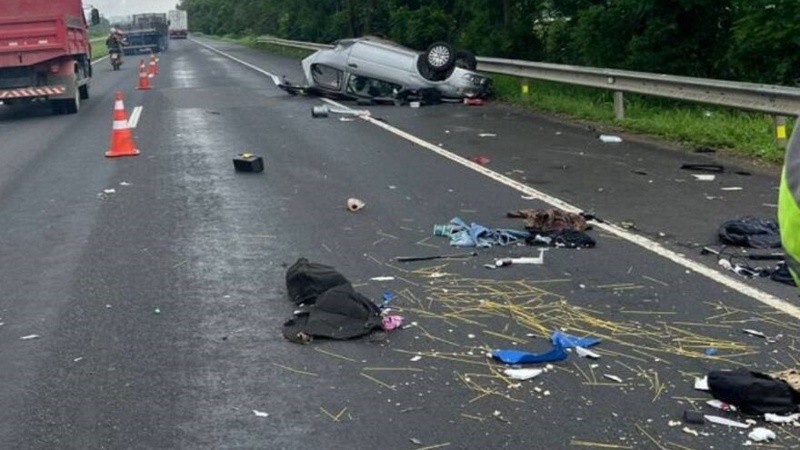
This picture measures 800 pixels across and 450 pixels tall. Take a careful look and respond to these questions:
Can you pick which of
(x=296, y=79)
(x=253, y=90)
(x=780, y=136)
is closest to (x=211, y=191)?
(x=780, y=136)

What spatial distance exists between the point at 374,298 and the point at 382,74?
46.8 ft

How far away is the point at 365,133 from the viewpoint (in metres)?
15.6

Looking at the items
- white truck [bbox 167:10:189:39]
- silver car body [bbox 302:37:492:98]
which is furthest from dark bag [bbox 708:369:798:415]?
white truck [bbox 167:10:189:39]

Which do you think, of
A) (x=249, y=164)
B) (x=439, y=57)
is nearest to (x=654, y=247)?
(x=249, y=164)

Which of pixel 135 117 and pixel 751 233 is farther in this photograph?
pixel 135 117

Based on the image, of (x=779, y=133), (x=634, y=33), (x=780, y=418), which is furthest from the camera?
(x=634, y=33)

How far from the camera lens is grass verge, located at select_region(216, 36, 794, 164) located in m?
12.5

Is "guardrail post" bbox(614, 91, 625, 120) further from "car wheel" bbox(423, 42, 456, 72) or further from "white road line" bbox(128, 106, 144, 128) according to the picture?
"white road line" bbox(128, 106, 144, 128)

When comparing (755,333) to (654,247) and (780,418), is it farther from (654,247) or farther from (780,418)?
(654,247)

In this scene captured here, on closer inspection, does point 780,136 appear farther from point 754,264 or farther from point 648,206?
point 754,264

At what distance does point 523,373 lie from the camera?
505 centimetres

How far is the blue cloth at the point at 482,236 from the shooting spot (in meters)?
7.89

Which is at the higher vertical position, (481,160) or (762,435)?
(481,160)

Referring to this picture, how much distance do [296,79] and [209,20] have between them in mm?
125022
